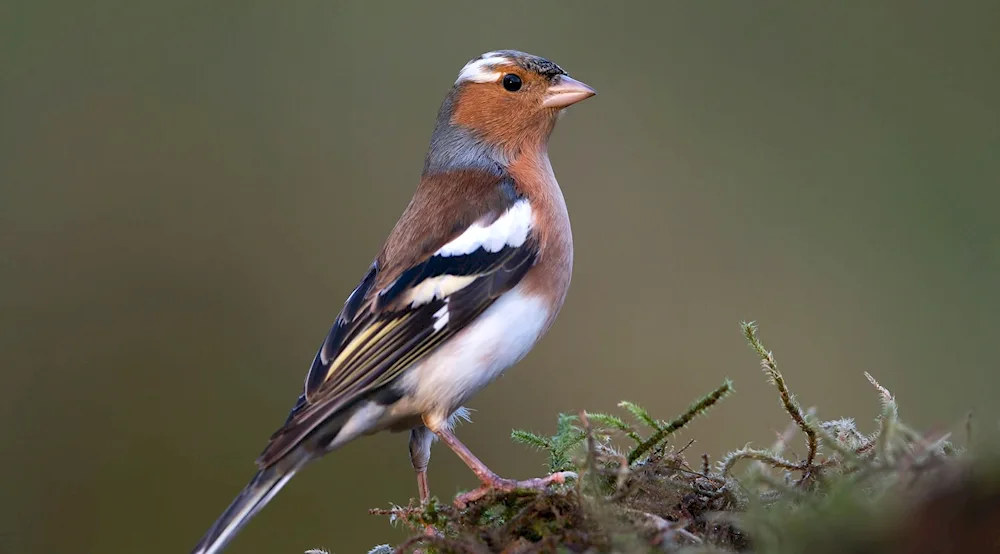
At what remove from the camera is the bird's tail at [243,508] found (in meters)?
2.59

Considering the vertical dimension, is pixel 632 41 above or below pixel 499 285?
above

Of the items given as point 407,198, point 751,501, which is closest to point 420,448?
point 751,501

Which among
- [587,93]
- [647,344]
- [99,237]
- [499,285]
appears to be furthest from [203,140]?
[499,285]

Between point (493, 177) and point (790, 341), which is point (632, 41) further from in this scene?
point (493, 177)

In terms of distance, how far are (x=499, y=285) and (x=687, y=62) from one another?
523cm

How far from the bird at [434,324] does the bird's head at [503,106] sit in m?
0.23

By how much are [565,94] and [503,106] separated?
0.27 metres

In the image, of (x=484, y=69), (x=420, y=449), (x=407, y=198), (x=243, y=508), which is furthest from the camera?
(x=407, y=198)

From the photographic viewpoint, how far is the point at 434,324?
317 centimetres

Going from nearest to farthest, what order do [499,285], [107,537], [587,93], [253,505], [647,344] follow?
[253,505]
[499,285]
[587,93]
[107,537]
[647,344]

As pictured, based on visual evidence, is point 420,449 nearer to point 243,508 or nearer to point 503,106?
point 243,508

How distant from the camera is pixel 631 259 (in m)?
7.12

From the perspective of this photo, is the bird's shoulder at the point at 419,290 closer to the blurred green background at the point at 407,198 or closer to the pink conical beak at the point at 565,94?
the pink conical beak at the point at 565,94

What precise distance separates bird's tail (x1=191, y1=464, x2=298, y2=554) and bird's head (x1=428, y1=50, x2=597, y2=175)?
5.73 ft
